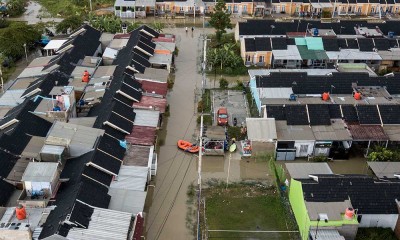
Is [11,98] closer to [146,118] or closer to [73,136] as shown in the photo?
[73,136]

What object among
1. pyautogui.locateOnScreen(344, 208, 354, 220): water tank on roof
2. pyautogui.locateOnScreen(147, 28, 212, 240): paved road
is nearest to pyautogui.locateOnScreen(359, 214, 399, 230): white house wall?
pyautogui.locateOnScreen(344, 208, 354, 220): water tank on roof

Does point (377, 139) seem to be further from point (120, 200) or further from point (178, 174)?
point (120, 200)

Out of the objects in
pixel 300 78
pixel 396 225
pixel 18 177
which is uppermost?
pixel 300 78

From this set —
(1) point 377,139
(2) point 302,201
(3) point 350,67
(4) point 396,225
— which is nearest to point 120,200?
(2) point 302,201

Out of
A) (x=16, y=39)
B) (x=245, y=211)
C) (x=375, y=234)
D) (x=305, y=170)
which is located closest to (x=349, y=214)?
(x=375, y=234)

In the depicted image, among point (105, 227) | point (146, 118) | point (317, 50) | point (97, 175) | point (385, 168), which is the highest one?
point (317, 50)

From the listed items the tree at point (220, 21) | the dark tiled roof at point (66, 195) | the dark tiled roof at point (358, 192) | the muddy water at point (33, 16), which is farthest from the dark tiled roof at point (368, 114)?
the muddy water at point (33, 16)

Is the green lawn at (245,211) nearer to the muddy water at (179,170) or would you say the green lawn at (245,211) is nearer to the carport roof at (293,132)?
the muddy water at (179,170)
